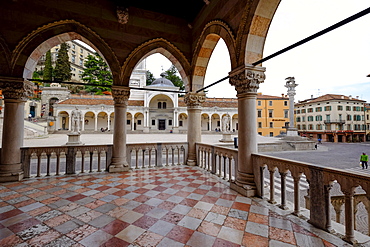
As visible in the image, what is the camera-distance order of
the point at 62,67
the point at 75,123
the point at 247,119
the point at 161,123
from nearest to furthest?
the point at 247,119, the point at 75,123, the point at 161,123, the point at 62,67

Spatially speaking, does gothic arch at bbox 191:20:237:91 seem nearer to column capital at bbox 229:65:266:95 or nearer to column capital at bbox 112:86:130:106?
column capital at bbox 229:65:266:95

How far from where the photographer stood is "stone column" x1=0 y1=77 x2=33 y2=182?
4.01 m

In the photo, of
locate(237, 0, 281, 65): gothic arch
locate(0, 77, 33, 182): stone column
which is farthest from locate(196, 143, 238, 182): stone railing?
locate(0, 77, 33, 182): stone column

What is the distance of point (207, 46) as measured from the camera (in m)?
4.97

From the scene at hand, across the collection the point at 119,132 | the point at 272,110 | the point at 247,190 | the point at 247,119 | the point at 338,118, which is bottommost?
the point at 247,190

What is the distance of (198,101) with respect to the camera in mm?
5598

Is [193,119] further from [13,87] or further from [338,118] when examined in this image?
[338,118]

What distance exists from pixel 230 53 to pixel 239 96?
1.03 meters

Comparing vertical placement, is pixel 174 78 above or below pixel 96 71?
below

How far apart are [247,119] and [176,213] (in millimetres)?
2174

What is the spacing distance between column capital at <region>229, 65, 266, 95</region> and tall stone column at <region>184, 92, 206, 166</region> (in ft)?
7.22

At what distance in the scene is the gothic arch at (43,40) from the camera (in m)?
4.04

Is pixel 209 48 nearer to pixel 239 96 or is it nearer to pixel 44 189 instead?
pixel 239 96

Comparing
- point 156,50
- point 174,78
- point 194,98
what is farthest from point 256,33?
point 174,78
